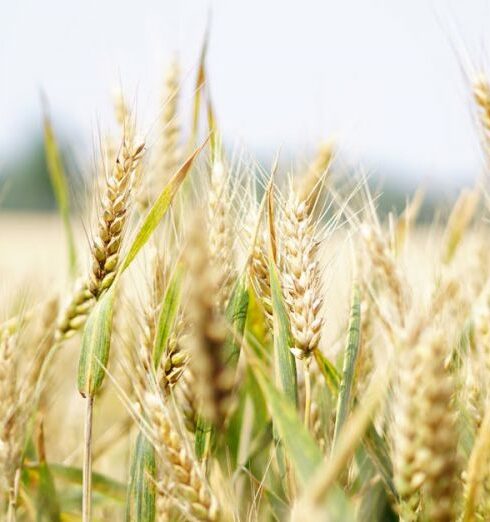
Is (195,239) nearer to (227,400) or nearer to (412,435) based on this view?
(227,400)

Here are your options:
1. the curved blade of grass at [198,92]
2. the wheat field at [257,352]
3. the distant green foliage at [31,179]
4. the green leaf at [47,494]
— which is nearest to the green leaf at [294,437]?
the wheat field at [257,352]

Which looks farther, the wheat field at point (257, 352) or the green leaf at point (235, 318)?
the green leaf at point (235, 318)

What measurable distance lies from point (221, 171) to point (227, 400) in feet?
2.05

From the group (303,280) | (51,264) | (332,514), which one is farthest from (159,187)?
(332,514)

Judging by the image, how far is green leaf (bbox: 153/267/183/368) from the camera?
101cm

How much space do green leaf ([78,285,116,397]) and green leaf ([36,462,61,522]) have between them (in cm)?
25

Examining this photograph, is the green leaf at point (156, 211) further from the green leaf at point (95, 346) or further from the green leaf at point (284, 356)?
the green leaf at point (284, 356)

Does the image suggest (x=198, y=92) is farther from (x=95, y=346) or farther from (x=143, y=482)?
(x=143, y=482)

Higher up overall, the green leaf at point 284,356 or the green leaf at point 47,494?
the green leaf at point 284,356

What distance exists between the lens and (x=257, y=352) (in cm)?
133

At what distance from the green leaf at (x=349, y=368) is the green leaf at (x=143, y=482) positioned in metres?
0.25

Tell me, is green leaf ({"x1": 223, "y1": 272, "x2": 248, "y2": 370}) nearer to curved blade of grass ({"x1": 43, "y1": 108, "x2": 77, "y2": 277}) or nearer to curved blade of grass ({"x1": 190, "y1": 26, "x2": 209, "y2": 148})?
curved blade of grass ({"x1": 190, "y1": 26, "x2": 209, "y2": 148})

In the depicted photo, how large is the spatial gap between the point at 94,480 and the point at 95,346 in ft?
1.47

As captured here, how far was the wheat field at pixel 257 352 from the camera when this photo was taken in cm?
71
